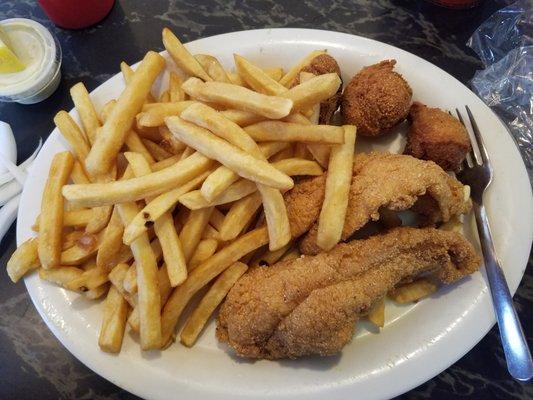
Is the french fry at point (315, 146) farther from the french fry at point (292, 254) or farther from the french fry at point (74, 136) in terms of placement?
the french fry at point (74, 136)

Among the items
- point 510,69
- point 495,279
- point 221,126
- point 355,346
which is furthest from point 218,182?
point 510,69

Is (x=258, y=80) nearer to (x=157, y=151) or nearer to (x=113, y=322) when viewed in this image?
(x=157, y=151)

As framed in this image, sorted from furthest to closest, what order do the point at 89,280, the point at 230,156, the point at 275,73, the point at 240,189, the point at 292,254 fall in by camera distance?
the point at 275,73, the point at 292,254, the point at 89,280, the point at 240,189, the point at 230,156

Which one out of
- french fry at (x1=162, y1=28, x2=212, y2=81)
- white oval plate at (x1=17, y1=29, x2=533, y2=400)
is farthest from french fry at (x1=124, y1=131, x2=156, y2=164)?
white oval plate at (x1=17, y1=29, x2=533, y2=400)

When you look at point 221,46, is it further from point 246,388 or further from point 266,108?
point 246,388

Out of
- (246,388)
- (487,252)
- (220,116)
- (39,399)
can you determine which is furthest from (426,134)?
(39,399)

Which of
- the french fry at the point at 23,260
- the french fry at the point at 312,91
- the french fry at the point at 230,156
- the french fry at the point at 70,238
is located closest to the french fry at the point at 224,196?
the french fry at the point at 230,156

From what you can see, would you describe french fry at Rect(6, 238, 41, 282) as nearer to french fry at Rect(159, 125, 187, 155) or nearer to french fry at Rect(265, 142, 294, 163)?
french fry at Rect(159, 125, 187, 155)
